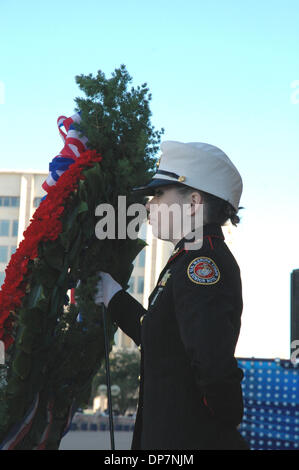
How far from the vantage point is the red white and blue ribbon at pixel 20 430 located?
312 cm

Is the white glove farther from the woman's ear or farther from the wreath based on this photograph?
the woman's ear

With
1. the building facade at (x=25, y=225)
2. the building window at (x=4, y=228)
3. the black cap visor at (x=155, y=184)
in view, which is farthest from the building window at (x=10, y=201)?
the black cap visor at (x=155, y=184)

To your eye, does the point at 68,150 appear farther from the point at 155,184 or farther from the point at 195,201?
the point at 195,201

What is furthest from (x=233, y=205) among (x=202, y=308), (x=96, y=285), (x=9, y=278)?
(x=9, y=278)

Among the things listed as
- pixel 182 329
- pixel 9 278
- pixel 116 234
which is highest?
pixel 116 234

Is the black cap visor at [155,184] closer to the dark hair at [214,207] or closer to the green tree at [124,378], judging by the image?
the dark hair at [214,207]

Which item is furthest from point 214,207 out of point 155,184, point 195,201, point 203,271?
point 203,271

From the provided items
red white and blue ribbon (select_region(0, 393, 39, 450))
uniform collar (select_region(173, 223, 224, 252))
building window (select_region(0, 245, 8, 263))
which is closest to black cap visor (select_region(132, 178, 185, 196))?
uniform collar (select_region(173, 223, 224, 252))

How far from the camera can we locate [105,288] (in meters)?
3.37

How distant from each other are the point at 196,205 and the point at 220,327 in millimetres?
639

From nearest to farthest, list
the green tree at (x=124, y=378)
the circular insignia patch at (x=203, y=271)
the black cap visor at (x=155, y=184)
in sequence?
the circular insignia patch at (x=203, y=271), the black cap visor at (x=155, y=184), the green tree at (x=124, y=378)

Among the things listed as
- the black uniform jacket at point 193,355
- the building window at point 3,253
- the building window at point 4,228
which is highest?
the building window at point 4,228

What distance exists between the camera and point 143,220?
3.71m
